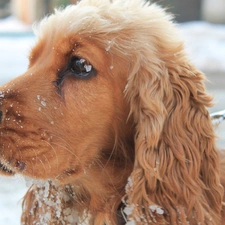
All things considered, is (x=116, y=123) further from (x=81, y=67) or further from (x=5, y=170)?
(x=5, y=170)

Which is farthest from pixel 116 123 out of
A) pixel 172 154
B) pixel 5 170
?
pixel 5 170

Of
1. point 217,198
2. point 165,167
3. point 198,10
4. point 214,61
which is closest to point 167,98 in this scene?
point 165,167

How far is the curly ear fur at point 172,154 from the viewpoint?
230cm

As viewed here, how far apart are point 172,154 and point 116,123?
0.31 meters

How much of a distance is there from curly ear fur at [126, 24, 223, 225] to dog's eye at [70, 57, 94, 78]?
0.21 m

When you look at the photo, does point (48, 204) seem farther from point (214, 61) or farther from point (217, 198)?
point (214, 61)

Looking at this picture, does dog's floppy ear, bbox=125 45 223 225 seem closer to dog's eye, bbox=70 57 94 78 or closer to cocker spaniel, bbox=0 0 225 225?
cocker spaniel, bbox=0 0 225 225

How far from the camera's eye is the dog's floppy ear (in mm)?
2299

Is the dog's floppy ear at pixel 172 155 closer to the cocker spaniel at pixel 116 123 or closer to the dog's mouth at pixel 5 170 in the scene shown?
the cocker spaniel at pixel 116 123

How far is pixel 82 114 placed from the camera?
7.70 feet

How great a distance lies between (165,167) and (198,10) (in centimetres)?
1481

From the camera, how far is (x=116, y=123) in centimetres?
245

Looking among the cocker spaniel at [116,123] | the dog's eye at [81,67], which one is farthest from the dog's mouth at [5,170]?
the dog's eye at [81,67]

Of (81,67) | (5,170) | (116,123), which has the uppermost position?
(81,67)
